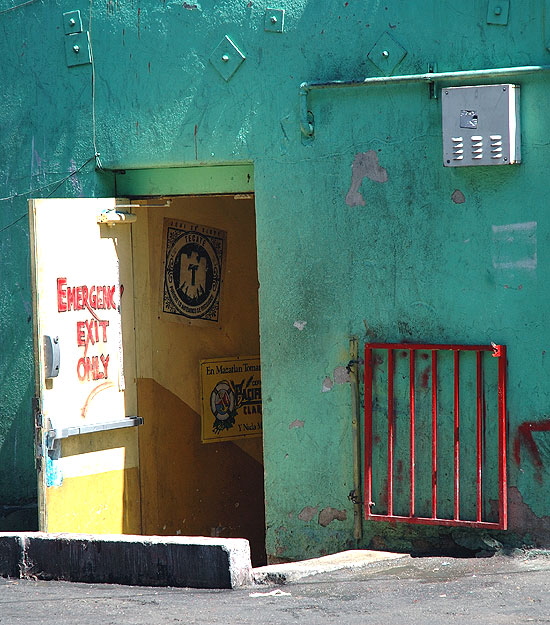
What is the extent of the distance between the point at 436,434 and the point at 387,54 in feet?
7.31

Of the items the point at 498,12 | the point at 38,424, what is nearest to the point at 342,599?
the point at 38,424

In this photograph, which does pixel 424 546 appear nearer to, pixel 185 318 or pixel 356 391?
pixel 356 391

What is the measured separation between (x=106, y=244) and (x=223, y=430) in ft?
6.36

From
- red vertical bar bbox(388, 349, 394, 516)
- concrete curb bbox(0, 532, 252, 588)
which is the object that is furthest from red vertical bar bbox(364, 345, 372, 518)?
concrete curb bbox(0, 532, 252, 588)

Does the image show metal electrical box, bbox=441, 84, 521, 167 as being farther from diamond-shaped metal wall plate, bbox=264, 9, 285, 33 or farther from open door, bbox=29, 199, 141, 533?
open door, bbox=29, 199, 141, 533

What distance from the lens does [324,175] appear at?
6496 millimetres

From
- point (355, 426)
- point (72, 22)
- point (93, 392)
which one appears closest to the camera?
point (355, 426)

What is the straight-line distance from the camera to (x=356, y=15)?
6336 millimetres

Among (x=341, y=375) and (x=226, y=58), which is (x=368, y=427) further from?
(x=226, y=58)

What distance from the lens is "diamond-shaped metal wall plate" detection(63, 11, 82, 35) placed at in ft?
23.1

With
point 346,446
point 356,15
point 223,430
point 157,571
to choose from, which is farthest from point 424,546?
point 356,15

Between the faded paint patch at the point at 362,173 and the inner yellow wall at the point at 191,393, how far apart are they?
5.03 ft

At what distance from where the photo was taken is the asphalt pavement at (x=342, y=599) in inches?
203

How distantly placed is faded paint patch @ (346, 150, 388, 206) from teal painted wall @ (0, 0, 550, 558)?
0.01 m
